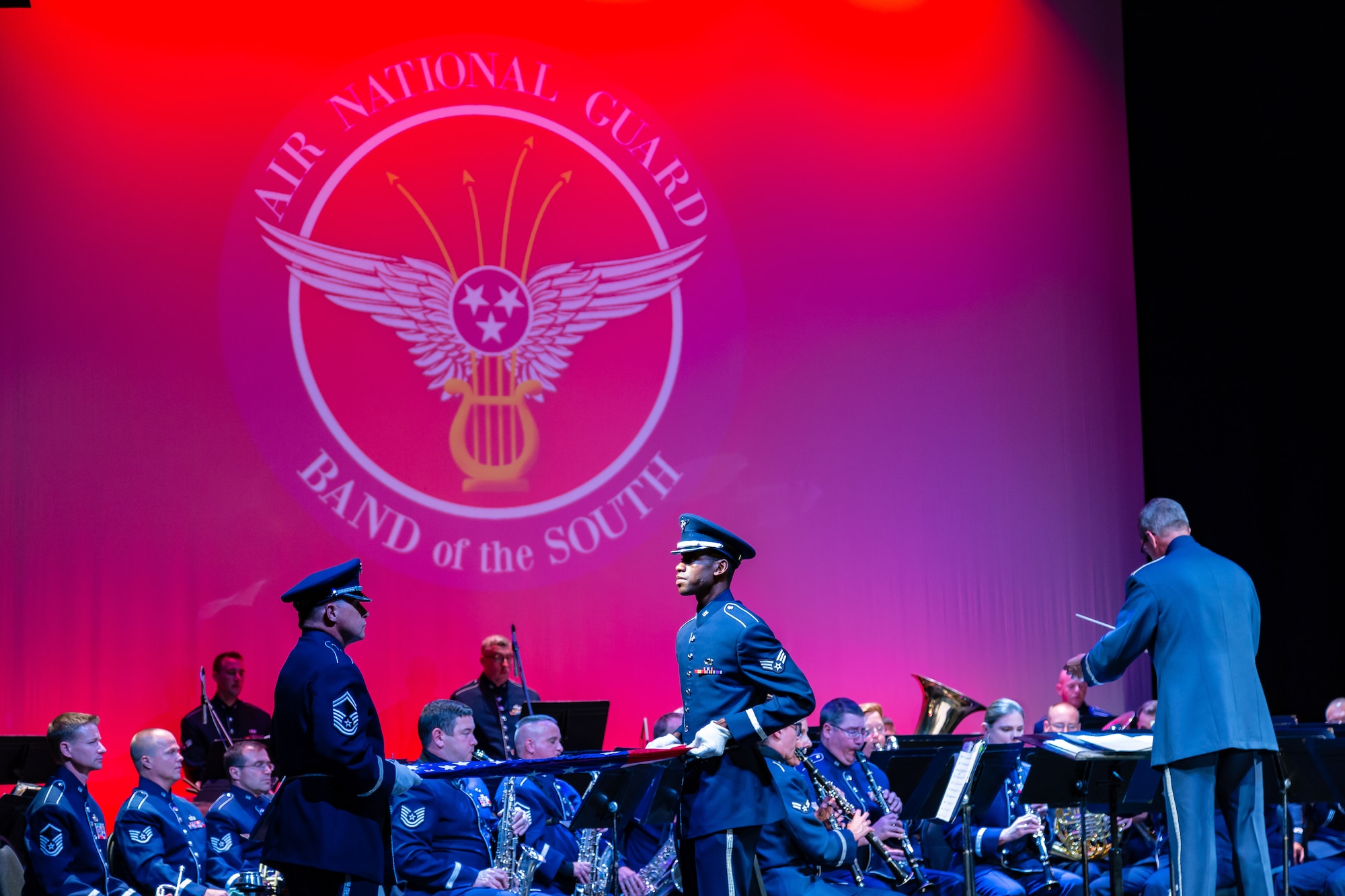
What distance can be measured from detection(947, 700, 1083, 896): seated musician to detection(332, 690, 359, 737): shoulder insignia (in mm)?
3539

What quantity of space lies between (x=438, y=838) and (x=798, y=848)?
59.6 inches

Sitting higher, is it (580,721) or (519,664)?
(519,664)

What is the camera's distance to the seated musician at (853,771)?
636 centimetres

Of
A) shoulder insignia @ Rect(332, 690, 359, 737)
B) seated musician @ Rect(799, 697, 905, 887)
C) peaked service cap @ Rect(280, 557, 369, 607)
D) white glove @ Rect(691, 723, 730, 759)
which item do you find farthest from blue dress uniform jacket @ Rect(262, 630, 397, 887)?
seated musician @ Rect(799, 697, 905, 887)

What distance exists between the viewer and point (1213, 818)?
4605 millimetres

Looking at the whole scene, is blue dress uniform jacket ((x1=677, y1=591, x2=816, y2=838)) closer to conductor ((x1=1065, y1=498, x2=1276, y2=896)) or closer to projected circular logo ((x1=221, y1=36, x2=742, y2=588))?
conductor ((x1=1065, y1=498, x2=1276, y2=896))

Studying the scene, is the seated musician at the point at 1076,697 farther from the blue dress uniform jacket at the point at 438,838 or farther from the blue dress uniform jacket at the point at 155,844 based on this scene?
the blue dress uniform jacket at the point at 155,844

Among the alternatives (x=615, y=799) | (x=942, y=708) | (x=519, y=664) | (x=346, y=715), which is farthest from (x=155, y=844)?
(x=942, y=708)

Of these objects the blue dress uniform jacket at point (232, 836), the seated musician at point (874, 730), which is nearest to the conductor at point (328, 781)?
the blue dress uniform jacket at point (232, 836)

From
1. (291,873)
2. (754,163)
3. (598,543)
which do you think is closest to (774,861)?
(291,873)

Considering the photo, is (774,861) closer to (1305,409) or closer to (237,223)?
(237,223)

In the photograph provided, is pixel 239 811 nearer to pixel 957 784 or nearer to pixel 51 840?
pixel 51 840

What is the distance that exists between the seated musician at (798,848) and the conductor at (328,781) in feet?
5.97

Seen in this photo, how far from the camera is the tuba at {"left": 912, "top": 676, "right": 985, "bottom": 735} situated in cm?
915
